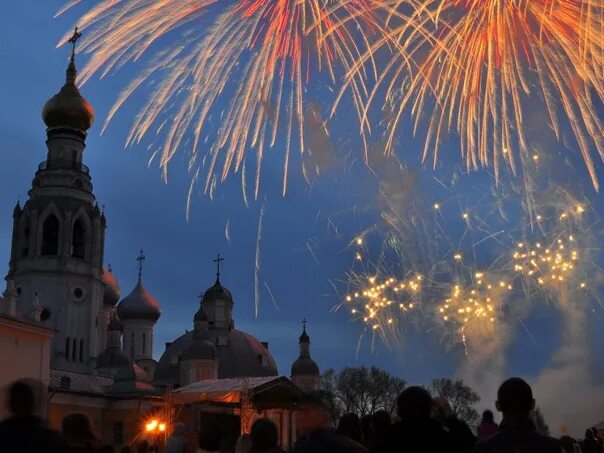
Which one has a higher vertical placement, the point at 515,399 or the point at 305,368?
the point at 305,368

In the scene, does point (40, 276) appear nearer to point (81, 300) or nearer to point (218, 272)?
point (81, 300)

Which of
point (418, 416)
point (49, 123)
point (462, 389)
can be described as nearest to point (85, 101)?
point (49, 123)

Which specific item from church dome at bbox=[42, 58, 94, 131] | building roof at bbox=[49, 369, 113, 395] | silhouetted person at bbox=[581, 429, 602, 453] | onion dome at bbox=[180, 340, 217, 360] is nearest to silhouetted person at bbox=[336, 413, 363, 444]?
silhouetted person at bbox=[581, 429, 602, 453]

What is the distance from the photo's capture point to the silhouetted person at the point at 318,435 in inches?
205

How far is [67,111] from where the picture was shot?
5131 centimetres

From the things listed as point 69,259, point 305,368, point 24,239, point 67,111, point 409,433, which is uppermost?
point 67,111

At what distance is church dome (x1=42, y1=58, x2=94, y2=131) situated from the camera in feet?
168

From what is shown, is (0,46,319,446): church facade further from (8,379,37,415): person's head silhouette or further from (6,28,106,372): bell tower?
(8,379,37,415): person's head silhouette

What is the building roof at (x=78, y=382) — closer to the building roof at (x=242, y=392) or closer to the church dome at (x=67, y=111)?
the building roof at (x=242, y=392)

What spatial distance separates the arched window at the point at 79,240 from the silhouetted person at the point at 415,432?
48.6 metres

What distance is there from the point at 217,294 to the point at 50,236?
19288mm

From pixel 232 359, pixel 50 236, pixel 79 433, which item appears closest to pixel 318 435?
pixel 79 433

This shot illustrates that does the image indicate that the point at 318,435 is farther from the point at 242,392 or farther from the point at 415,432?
the point at 242,392

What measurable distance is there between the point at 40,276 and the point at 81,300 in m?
3.01
